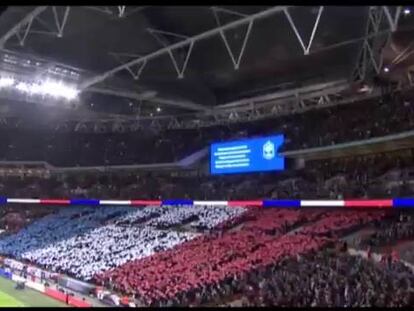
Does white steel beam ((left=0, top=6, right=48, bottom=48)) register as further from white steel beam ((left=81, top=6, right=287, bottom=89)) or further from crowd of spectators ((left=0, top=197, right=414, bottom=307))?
crowd of spectators ((left=0, top=197, right=414, bottom=307))

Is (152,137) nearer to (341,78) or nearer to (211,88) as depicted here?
(211,88)

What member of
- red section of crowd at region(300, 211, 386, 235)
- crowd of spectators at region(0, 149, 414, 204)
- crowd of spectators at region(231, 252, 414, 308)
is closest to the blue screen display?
crowd of spectators at region(0, 149, 414, 204)

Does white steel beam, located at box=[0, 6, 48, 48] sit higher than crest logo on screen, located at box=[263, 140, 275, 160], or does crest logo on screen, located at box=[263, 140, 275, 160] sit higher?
→ white steel beam, located at box=[0, 6, 48, 48]

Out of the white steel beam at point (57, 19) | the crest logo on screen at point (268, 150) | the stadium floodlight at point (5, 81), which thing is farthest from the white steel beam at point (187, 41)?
the crest logo on screen at point (268, 150)

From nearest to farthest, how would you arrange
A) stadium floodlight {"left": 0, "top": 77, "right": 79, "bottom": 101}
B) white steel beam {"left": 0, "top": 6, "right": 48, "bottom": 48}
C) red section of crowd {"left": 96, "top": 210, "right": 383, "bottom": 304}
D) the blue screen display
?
white steel beam {"left": 0, "top": 6, "right": 48, "bottom": 48} → red section of crowd {"left": 96, "top": 210, "right": 383, "bottom": 304} → stadium floodlight {"left": 0, "top": 77, "right": 79, "bottom": 101} → the blue screen display

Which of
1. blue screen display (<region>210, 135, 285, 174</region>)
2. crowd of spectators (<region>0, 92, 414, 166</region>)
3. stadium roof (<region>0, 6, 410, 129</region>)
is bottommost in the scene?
blue screen display (<region>210, 135, 285, 174</region>)

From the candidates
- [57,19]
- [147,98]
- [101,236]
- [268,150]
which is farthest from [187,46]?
[101,236]

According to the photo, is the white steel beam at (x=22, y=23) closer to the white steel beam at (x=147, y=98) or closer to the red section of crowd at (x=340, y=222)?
the white steel beam at (x=147, y=98)
